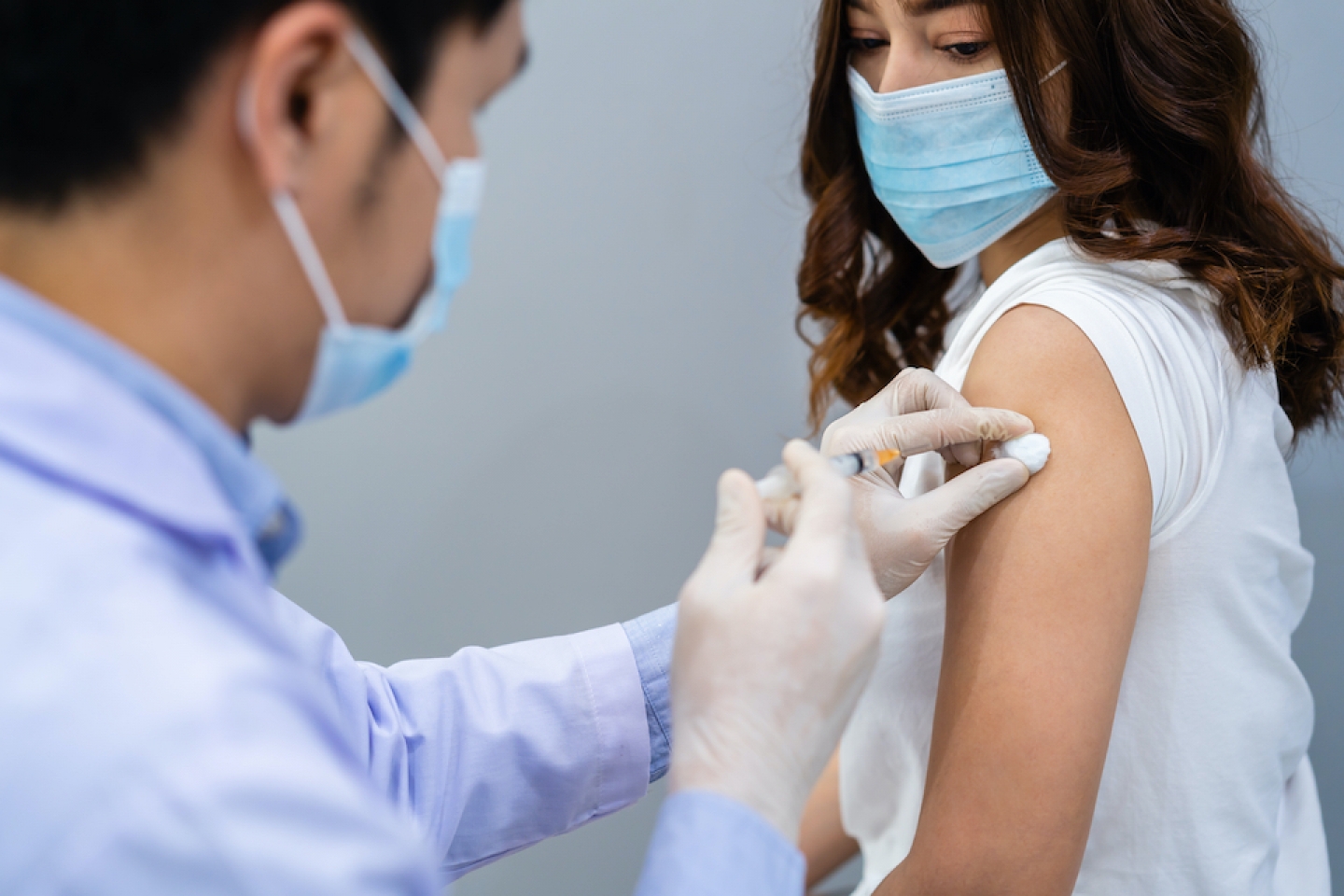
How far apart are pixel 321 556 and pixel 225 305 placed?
3.63 feet

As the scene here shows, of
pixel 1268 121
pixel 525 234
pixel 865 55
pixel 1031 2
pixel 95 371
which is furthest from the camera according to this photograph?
pixel 525 234

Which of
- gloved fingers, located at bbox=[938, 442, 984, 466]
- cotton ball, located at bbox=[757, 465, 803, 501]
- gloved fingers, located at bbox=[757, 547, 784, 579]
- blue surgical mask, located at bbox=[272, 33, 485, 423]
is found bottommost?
gloved fingers, located at bbox=[938, 442, 984, 466]

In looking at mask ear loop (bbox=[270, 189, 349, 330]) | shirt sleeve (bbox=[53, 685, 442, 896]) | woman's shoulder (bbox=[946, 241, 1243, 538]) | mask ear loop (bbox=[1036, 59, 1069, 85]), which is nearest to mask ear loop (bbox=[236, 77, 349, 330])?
mask ear loop (bbox=[270, 189, 349, 330])

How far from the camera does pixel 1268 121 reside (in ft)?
4.53

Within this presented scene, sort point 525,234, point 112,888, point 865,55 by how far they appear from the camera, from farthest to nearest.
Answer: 1. point 525,234
2. point 865,55
3. point 112,888

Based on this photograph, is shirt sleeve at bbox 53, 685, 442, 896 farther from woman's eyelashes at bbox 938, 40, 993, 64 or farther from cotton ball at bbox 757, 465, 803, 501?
woman's eyelashes at bbox 938, 40, 993, 64

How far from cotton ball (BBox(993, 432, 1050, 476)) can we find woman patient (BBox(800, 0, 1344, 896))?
2 cm

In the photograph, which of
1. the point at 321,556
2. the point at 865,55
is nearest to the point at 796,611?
the point at 865,55

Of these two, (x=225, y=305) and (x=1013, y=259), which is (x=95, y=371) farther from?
(x=1013, y=259)

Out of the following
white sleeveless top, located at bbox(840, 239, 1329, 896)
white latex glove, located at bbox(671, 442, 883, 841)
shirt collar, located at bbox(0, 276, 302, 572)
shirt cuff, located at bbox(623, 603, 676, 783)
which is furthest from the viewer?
shirt cuff, located at bbox(623, 603, 676, 783)

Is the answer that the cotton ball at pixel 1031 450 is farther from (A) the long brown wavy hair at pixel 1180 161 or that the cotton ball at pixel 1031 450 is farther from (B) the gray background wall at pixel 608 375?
(B) the gray background wall at pixel 608 375

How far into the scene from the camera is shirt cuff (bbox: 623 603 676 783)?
1035 millimetres

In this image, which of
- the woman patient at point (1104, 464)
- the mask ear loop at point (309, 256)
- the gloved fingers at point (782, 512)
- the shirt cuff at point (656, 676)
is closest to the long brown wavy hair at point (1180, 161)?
the woman patient at point (1104, 464)

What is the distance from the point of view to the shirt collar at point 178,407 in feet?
1.78
